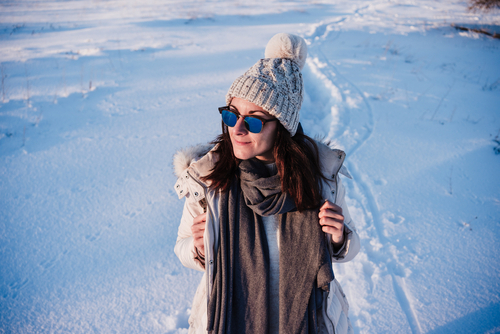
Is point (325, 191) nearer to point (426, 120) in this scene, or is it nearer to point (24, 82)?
point (426, 120)

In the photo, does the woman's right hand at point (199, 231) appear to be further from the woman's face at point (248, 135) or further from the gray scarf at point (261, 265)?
the woman's face at point (248, 135)

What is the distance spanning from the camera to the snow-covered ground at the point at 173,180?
6.64ft

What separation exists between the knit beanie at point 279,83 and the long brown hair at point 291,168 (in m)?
0.09

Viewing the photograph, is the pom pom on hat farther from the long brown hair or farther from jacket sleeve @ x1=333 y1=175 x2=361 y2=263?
jacket sleeve @ x1=333 y1=175 x2=361 y2=263

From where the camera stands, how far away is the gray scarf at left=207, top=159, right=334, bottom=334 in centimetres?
127

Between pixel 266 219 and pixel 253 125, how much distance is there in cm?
57

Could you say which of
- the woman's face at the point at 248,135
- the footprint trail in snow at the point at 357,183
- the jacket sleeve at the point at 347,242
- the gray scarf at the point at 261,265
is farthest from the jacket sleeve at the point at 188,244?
the footprint trail in snow at the point at 357,183

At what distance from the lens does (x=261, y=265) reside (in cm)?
128

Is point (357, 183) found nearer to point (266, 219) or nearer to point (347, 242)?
point (347, 242)

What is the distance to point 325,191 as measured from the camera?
55.1 inches

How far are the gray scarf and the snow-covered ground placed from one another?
35.9 inches

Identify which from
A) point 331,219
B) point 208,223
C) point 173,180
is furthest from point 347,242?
point 173,180

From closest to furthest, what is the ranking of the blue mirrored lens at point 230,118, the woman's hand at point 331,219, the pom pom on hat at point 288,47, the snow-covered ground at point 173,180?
the woman's hand at point 331,219
the blue mirrored lens at point 230,118
the pom pom on hat at point 288,47
the snow-covered ground at point 173,180

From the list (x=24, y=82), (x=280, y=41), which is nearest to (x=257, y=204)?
(x=280, y=41)
